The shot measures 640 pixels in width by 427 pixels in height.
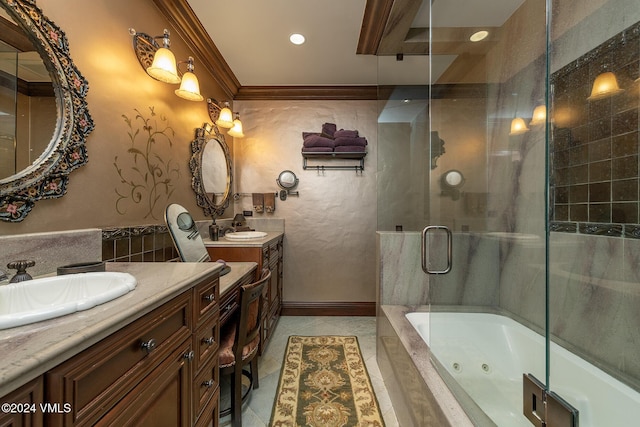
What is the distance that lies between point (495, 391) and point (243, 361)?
4.11ft

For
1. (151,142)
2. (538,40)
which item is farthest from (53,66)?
(538,40)

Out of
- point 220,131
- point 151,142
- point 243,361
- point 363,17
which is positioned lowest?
point 243,361

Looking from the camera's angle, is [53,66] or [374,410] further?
[374,410]

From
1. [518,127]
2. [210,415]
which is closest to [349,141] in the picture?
[518,127]

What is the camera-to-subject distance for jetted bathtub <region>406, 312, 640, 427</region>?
3.47 feet

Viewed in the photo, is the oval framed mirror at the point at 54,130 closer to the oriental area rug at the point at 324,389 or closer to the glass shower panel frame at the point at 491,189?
the oriental area rug at the point at 324,389

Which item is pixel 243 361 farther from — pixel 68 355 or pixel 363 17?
pixel 363 17

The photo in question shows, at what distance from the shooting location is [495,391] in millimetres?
1177

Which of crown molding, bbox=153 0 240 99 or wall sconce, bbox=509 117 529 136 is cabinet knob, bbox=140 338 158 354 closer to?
crown molding, bbox=153 0 240 99

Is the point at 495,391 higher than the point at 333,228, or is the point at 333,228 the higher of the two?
the point at 333,228

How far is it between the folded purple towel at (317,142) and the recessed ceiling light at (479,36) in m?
1.51

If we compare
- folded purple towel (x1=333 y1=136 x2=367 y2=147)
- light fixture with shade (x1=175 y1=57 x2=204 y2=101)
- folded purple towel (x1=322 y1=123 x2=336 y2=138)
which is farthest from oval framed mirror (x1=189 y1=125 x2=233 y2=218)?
folded purple towel (x1=333 y1=136 x2=367 y2=147)

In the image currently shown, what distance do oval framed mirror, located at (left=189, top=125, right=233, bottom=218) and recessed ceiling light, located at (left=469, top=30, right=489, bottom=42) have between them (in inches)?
87.3

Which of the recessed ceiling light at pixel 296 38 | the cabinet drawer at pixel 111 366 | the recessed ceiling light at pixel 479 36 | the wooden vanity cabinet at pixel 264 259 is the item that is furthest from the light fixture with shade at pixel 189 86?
the recessed ceiling light at pixel 479 36
